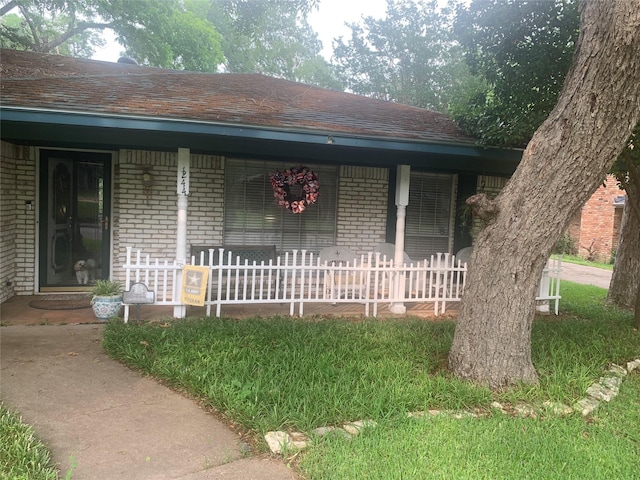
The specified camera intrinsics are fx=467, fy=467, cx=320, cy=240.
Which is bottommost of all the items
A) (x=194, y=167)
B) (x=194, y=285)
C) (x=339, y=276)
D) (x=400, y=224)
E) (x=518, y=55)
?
(x=194, y=285)

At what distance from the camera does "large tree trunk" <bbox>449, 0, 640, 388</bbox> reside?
3777mm

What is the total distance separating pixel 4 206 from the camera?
268 inches

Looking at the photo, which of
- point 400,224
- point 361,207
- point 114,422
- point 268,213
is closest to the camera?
point 114,422

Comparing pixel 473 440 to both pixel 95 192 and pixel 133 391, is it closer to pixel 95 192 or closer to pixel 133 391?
pixel 133 391

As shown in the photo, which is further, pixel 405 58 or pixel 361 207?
pixel 405 58

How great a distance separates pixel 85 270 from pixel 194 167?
8.12 feet

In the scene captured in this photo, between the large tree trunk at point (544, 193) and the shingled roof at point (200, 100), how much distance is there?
8.53 feet

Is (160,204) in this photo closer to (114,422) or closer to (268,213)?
(268,213)

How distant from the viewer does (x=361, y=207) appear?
864 cm

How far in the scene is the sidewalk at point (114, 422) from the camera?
2854mm

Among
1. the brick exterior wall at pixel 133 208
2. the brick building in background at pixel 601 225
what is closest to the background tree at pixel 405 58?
the brick building in background at pixel 601 225

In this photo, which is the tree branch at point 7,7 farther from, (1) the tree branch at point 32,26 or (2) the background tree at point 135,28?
(1) the tree branch at point 32,26

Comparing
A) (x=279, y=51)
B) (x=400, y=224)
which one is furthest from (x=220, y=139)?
(x=279, y=51)

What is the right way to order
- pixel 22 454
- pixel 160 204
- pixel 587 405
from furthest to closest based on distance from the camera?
pixel 160 204 → pixel 587 405 → pixel 22 454
